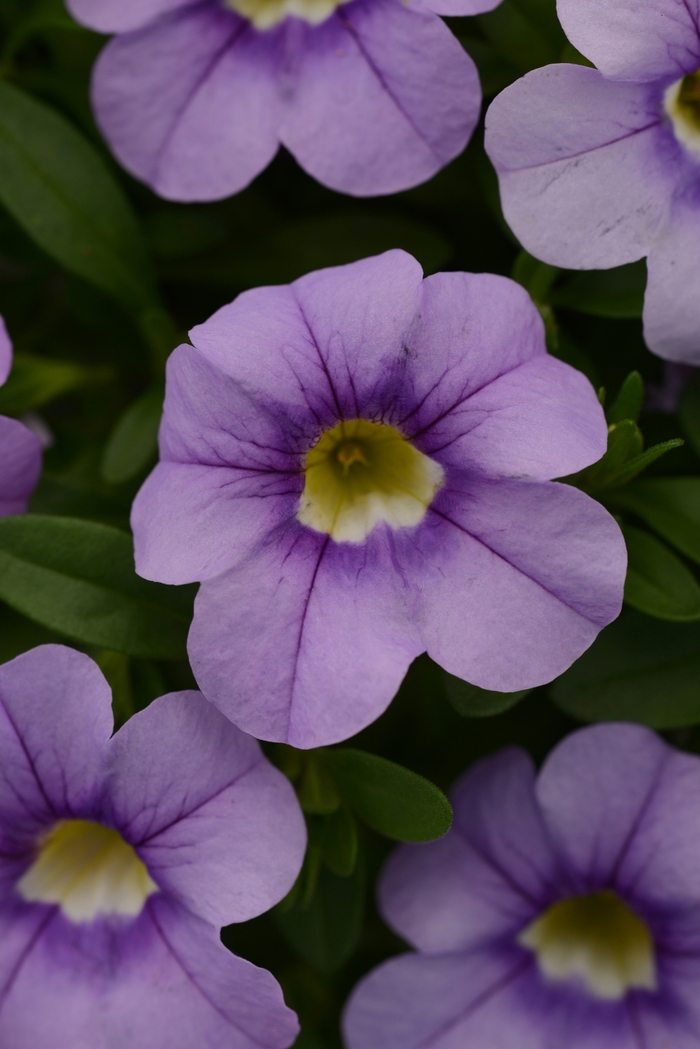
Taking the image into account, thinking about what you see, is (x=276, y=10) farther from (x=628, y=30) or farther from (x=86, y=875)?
(x=86, y=875)

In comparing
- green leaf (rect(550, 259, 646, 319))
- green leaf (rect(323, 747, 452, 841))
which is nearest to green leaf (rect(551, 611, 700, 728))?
green leaf (rect(323, 747, 452, 841))

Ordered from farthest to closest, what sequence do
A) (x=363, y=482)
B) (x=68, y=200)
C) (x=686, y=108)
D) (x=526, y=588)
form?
1. (x=68, y=200)
2. (x=363, y=482)
3. (x=686, y=108)
4. (x=526, y=588)

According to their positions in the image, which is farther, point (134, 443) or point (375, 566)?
point (134, 443)

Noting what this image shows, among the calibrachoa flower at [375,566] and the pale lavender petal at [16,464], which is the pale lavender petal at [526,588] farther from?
the pale lavender petal at [16,464]

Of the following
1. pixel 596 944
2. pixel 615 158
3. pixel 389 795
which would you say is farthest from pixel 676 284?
pixel 596 944

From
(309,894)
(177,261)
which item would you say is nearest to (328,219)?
(177,261)

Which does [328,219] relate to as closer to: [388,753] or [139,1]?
[139,1]

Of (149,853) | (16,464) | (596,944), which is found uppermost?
(16,464)
